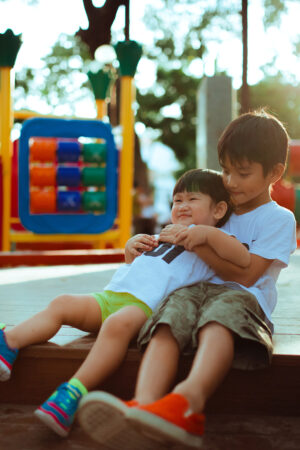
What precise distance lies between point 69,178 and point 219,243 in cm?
433

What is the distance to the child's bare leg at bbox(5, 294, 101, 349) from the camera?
1.79 m

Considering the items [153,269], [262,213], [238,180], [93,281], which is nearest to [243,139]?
[238,180]

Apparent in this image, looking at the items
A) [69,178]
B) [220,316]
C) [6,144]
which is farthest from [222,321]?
[6,144]

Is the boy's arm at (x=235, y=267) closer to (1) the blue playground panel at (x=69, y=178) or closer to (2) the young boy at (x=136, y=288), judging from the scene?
(2) the young boy at (x=136, y=288)

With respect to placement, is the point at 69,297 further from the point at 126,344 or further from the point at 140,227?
the point at 140,227

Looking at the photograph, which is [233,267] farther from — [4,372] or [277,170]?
[4,372]

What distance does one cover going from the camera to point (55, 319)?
1814 millimetres

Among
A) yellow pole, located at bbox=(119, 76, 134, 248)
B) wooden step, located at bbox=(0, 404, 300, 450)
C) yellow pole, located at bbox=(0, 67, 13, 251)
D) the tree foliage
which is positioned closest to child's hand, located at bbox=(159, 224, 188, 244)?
wooden step, located at bbox=(0, 404, 300, 450)

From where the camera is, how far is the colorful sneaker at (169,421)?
127 cm

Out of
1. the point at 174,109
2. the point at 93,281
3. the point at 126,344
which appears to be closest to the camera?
the point at 126,344

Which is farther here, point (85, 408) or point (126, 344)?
point (126, 344)

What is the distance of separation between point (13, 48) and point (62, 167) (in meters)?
1.36

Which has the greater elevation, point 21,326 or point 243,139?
point 243,139

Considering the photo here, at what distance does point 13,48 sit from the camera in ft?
19.0
